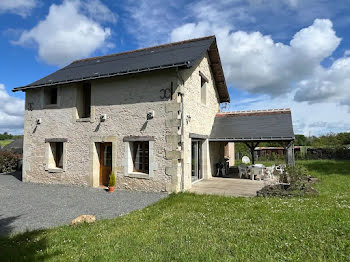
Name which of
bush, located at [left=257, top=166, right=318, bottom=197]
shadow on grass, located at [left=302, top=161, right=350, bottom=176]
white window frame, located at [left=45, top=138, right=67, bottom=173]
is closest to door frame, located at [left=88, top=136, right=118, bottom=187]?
white window frame, located at [left=45, top=138, right=67, bottom=173]

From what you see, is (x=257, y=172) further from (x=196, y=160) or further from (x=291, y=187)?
(x=291, y=187)

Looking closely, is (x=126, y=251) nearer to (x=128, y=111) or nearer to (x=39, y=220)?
(x=39, y=220)

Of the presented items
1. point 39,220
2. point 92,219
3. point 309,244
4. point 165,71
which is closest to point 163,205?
point 92,219

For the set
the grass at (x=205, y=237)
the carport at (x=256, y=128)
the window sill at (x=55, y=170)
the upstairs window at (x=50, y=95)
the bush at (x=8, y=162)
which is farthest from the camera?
the bush at (x=8, y=162)

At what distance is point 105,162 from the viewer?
9.55 meters

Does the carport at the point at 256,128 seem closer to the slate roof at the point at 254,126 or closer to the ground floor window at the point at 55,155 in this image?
the slate roof at the point at 254,126

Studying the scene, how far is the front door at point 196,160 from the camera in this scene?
995 centimetres

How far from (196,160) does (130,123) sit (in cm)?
344

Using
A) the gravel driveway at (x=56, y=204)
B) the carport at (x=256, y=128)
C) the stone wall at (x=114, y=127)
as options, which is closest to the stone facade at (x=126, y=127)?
the stone wall at (x=114, y=127)

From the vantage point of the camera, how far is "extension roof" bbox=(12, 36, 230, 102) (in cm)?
841

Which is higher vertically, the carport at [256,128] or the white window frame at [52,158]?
the carport at [256,128]

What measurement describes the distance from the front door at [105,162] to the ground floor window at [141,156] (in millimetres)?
1245

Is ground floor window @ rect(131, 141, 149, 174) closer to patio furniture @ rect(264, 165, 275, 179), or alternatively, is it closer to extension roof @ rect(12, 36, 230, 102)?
extension roof @ rect(12, 36, 230, 102)

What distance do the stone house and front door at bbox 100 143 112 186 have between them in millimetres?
40
